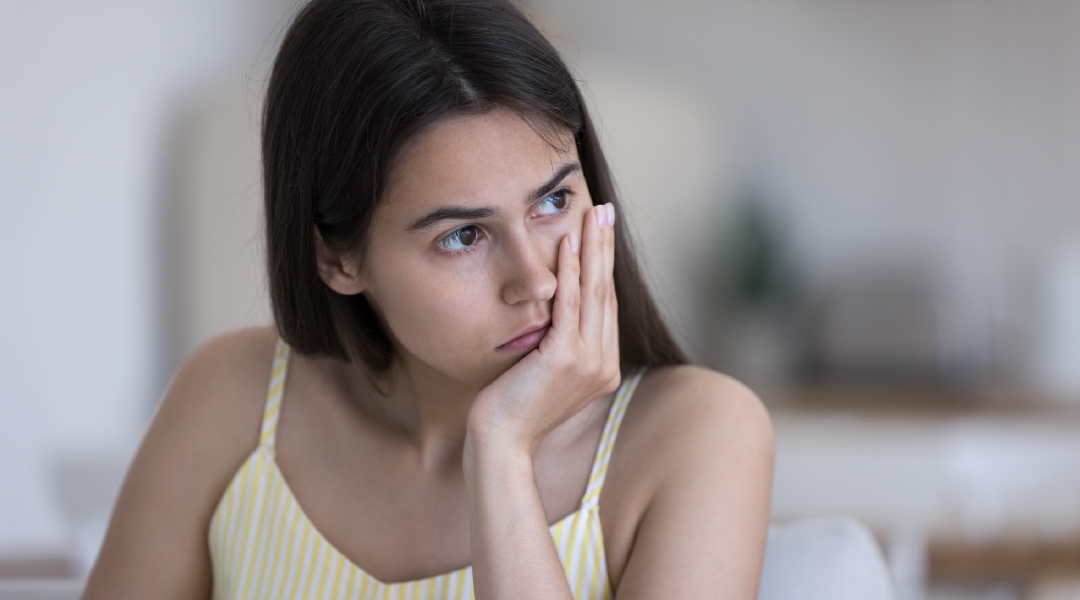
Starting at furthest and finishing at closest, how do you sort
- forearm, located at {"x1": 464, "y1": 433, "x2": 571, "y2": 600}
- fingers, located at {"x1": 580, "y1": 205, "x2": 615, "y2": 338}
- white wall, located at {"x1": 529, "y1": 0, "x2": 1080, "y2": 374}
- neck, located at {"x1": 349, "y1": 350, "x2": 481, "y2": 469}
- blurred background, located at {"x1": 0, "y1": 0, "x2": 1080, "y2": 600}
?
white wall, located at {"x1": 529, "y1": 0, "x2": 1080, "y2": 374} → blurred background, located at {"x1": 0, "y1": 0, "x2": 1080, "y2": 600} → neck, located at {"x1": 349, "y1": 350, "x2": 481, "y2": 469} → fingers, located at {"x1": 580, "y1": 205, "x2": 615, "y2": 338} → forearm, located at {"x1": 464, "y1": 433, "x2": 571, "y2": 600}

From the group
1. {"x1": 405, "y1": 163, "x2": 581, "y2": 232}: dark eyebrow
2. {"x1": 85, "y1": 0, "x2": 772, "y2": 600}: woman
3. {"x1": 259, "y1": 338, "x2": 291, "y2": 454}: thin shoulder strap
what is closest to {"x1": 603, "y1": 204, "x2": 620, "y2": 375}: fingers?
{"x1": 85, "y1": 0, "x2": 772, "y2": 600}: woman

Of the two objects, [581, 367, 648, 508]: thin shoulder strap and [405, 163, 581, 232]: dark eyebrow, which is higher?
[405, 163, 581, 232]: dark eyebrow

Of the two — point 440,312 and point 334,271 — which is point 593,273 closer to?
point 440,312

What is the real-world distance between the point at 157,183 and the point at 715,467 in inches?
97.5

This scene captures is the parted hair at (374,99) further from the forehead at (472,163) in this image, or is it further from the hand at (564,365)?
the hand at (564,365)

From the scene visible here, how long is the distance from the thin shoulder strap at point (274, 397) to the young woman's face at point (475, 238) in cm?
30

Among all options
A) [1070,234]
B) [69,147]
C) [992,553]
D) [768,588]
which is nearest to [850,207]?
[1070,234]

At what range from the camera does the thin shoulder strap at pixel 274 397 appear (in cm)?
130

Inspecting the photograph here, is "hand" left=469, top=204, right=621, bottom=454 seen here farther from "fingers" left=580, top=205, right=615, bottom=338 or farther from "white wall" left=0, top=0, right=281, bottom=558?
"white wall" left=0, top=0, right=281, bottom=558

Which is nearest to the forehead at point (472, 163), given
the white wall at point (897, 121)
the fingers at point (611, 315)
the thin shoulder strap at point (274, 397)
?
the fingers at point (611, 315)

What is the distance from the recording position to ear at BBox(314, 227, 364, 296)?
117cm

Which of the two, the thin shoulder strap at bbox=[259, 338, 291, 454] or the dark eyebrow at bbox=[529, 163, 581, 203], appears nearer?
the dark eyebrow at bbox=[529, 163, 581, 203]

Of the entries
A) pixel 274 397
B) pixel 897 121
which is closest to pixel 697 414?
pixel 274 397

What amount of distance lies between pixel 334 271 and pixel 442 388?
0.66ft
